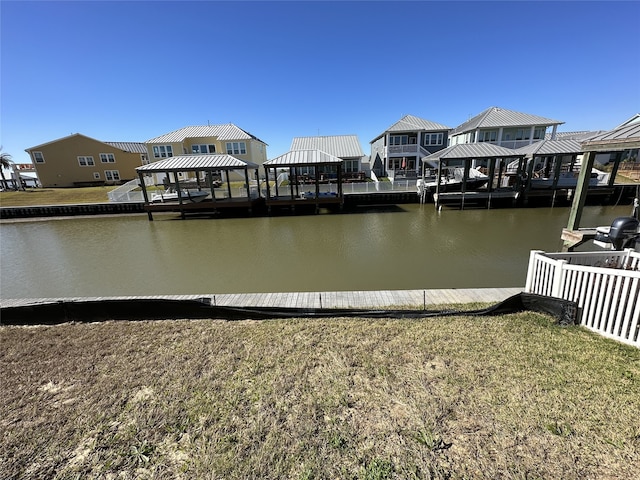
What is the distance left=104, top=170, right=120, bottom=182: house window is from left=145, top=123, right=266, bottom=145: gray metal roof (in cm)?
808

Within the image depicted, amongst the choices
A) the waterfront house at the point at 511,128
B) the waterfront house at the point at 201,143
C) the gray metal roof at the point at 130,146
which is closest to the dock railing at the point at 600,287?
the waterfront house at the point at 511,128

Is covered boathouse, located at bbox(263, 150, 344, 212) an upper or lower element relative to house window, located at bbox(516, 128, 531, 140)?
lower

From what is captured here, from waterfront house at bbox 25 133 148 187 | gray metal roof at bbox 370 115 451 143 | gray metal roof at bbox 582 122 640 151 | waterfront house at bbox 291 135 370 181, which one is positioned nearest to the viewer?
gray metal roof at bbox 582 122 640 151

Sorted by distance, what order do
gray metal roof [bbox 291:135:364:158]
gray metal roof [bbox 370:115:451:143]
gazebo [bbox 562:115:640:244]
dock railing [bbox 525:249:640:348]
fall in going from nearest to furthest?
dock railing [bbox 525:249:640:348]
gazebo [bbox 562:115:640:244]
gray metal roof [bbox 370:115:451:143]
gray metal roof [bbox 291:135:364:158]

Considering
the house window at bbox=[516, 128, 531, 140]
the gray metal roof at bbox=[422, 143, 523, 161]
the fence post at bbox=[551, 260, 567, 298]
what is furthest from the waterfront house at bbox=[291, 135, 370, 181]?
the fence post at bbox=[551, 260, 567, 298]

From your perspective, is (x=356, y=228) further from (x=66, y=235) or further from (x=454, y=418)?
(x=66, y=235)

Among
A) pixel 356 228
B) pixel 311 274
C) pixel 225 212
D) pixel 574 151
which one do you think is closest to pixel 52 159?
pixel 225 212

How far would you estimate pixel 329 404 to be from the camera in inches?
128

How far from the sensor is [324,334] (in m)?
4.71

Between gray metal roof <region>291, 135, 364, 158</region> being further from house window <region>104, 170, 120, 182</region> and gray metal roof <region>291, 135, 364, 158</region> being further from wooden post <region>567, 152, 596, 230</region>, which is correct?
wooden post <region>567, 152, 596, 230</region>

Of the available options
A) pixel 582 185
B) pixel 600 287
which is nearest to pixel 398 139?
pixel 582 185

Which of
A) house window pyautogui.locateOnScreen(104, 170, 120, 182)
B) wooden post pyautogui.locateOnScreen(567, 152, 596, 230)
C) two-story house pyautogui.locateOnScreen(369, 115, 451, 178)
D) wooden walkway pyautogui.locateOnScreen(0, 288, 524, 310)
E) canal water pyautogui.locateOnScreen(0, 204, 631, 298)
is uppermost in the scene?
two-story house pyautogui.locateOnScreen(369, 115, 451, 178)

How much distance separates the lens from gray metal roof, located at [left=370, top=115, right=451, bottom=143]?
1175 inches

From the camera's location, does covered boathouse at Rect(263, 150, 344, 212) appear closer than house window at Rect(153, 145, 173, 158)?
Yes
